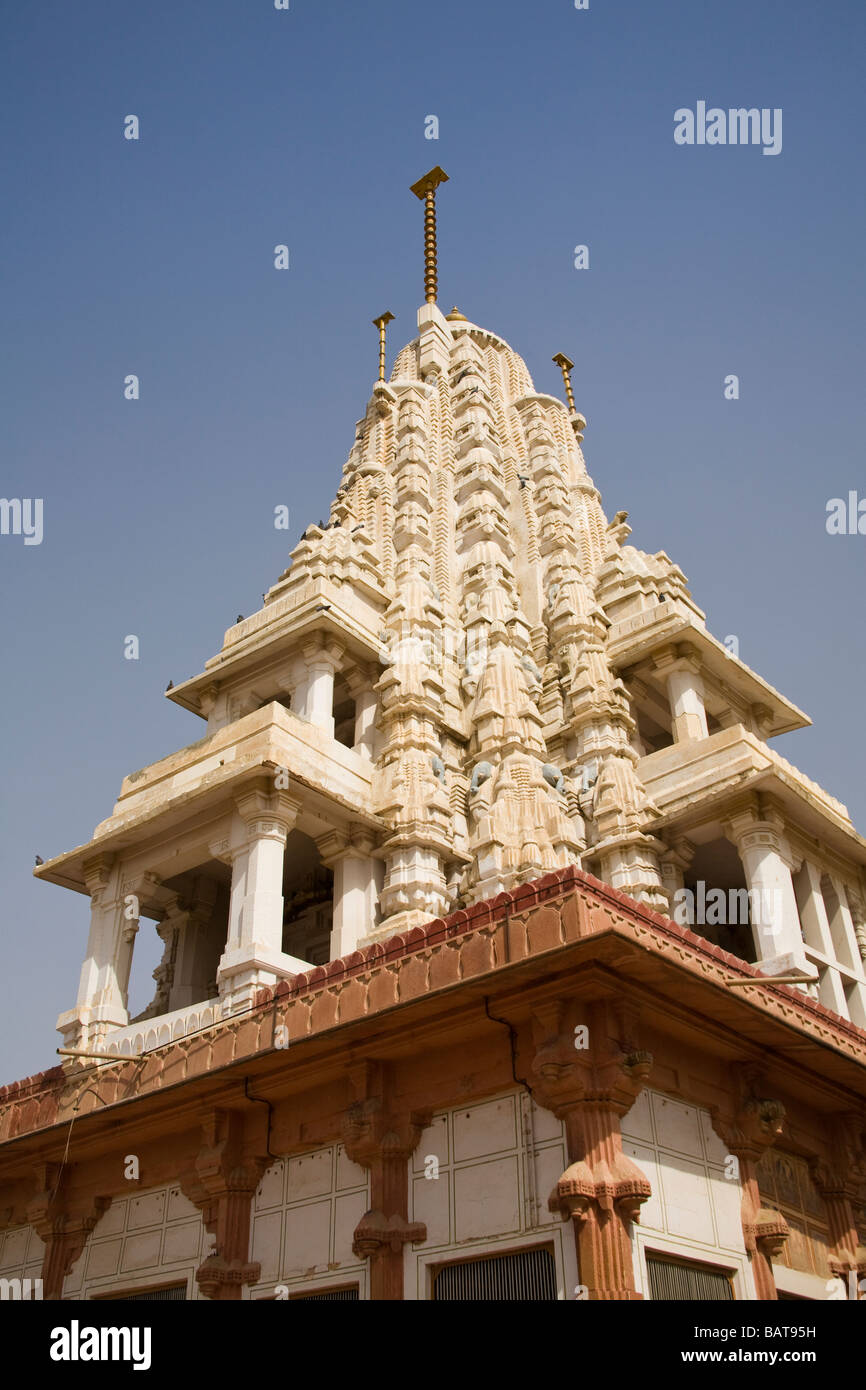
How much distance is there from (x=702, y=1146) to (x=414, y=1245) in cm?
346

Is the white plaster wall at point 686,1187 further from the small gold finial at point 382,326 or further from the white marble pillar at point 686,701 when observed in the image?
the small gold finial at point 382,326

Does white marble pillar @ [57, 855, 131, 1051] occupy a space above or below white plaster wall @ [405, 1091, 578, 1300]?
above

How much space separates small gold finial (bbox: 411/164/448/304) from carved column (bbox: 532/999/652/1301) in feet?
107

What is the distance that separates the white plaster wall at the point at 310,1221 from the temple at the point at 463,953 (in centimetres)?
5

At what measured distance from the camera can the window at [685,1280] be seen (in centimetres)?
1220

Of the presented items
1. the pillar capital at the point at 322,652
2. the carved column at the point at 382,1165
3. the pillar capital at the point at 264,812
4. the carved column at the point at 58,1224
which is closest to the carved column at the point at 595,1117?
the carved column at the point at 382,1165

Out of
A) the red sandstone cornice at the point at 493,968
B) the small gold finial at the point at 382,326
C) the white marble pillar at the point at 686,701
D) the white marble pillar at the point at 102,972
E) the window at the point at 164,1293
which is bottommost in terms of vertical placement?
the window at the point at 164,1293

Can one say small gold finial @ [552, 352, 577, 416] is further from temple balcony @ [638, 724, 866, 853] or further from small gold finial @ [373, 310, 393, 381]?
temple balcony @ [638, 724, 866, 853]

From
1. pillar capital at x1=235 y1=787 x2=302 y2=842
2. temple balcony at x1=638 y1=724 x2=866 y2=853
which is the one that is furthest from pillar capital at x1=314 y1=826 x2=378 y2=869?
temple balcony at x1=638 y1=724 x2=866 y2=853

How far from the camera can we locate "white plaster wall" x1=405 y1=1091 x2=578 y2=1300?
12477mm

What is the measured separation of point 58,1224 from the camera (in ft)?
55.5

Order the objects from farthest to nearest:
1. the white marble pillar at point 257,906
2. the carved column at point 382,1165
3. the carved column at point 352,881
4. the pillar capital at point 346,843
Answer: the pillar capital at point 346,843
the carved column at point 352,881
the white marble pillar at point 257,906
the carved column at point 382,1165

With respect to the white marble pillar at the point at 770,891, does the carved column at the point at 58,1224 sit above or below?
below

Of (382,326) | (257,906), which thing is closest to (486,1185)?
(257,906)
